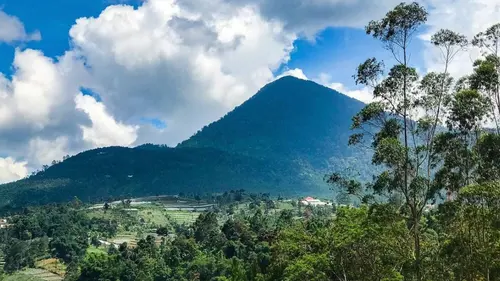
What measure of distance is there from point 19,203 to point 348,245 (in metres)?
193

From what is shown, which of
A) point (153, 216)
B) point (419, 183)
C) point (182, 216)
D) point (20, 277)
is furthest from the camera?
point (182, 216)

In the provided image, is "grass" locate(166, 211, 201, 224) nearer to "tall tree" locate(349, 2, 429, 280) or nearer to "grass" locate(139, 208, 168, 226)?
"grass" locate(139, 208, 168, 226)

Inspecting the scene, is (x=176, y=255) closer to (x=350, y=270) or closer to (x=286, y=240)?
(x=286, y=240)

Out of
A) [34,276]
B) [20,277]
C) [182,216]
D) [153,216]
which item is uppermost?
[153,216]

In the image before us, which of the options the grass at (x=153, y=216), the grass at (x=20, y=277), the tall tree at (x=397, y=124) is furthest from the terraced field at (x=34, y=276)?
the tall tree at (x=397, y=124)

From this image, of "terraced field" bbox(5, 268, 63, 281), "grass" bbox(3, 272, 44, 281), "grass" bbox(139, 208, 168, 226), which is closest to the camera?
"grass" bbox(3, 272, 44, 281)

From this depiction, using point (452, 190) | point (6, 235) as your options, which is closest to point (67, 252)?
point (6, 235)

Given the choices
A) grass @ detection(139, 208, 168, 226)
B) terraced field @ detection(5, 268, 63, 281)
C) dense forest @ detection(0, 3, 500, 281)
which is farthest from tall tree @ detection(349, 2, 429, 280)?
Result: grass @ detection(139, 208, 168, 226)

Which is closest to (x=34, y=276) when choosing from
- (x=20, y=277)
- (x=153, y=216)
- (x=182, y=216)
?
(x=20, y=277)

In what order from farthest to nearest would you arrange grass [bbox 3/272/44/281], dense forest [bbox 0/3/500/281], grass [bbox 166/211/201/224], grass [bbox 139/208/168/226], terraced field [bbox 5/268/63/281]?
1. grass [bbox 166/211/201/224]
2. grass [bbox 139/208/168/226]
3. terraced field [bbox 5/268/63/281]
4. grass [bbox 3/272/44/281]
5. dense forest [bbox 0/3/500/281]

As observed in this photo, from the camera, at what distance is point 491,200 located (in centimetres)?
1997

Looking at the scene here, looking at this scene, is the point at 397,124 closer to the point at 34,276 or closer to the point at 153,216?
the point at 34,276

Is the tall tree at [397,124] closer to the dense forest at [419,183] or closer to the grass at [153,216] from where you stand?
the dense forest at [419,183]

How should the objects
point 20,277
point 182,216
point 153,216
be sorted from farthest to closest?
1. point 182,216
2. point 153,216
3. point 20,277
